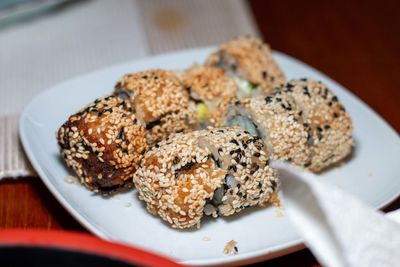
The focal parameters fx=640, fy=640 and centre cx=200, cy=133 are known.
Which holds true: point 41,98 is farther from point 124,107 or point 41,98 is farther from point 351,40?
point 351,40

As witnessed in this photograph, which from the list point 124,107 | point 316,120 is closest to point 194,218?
point 124,107

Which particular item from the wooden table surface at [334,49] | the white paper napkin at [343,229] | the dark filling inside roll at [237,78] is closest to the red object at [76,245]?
the white paper napkin at [343,229]

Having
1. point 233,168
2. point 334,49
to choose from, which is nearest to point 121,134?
point 233,168

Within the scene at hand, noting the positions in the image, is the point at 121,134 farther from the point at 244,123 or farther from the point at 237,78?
the point at 237,78

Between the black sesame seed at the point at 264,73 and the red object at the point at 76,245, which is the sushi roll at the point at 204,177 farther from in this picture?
the red object at the point at 76,245

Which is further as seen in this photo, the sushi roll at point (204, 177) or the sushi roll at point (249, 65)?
the sushi roll at point (249, 65)

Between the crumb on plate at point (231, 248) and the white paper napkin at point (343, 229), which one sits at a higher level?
the white paper napkin at point (343, 229)
